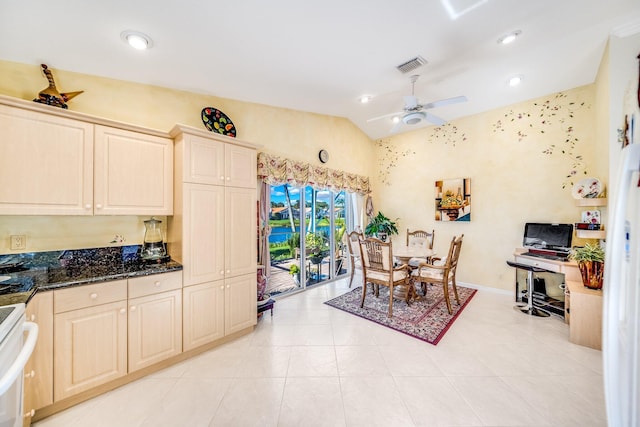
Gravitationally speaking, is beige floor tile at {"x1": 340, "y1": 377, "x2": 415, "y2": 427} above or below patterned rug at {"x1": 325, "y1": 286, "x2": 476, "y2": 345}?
below

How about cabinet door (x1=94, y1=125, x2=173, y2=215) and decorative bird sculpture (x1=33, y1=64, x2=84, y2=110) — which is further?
cabinet door (x1=94, y1=125, x2=173, y2=215)

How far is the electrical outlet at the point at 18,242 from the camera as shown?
71.8 inches

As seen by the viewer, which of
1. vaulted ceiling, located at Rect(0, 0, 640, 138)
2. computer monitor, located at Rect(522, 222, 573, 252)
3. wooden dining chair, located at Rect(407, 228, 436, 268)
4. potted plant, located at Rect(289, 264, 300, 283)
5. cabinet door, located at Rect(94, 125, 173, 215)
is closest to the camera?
vaulted ceiling, located at Rect(0, 0, 640, 138)

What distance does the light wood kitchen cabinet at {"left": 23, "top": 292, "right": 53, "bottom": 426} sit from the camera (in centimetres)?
148

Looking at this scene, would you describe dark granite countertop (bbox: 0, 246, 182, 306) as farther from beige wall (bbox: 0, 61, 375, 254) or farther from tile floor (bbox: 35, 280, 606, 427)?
tile floor (bbox: 35, 280, 606, 427)

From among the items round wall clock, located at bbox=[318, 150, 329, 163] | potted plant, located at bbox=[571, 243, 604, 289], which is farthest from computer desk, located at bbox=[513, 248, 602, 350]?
round wall clock, located at bbox=[318, 150, 329, 163]

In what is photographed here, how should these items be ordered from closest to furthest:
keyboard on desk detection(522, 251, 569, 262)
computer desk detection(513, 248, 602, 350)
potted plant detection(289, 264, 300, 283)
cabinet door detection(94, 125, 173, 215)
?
cabinet door detection(94, 125, 173, 215) < computer desk detection(513, 248, 602, 350) < keyboard on desk detection(522, 251, 569, 262) < potted plant detection(289, 264, 300, 283)

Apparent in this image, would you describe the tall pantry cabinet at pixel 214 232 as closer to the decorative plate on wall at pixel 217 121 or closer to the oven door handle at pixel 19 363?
the decorative plate on wall at pixel 217 121

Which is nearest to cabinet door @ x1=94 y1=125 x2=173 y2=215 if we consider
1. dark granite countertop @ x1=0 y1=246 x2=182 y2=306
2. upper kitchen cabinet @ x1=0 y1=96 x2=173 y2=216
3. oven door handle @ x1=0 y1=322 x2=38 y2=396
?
upper kitchen cabinet @ x1=0 y1=96 x2=173 y2=216

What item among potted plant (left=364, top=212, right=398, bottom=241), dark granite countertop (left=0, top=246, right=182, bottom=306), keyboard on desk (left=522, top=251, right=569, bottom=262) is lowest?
keyboard on desk (left=522, top=251, right=569, bottom=262)

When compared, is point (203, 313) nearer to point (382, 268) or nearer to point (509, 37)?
point (382, 268)

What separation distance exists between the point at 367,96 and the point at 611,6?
2.35 metres

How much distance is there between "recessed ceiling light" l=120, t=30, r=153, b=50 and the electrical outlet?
5.86 feet

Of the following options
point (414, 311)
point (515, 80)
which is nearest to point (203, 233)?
point (414, 311)
